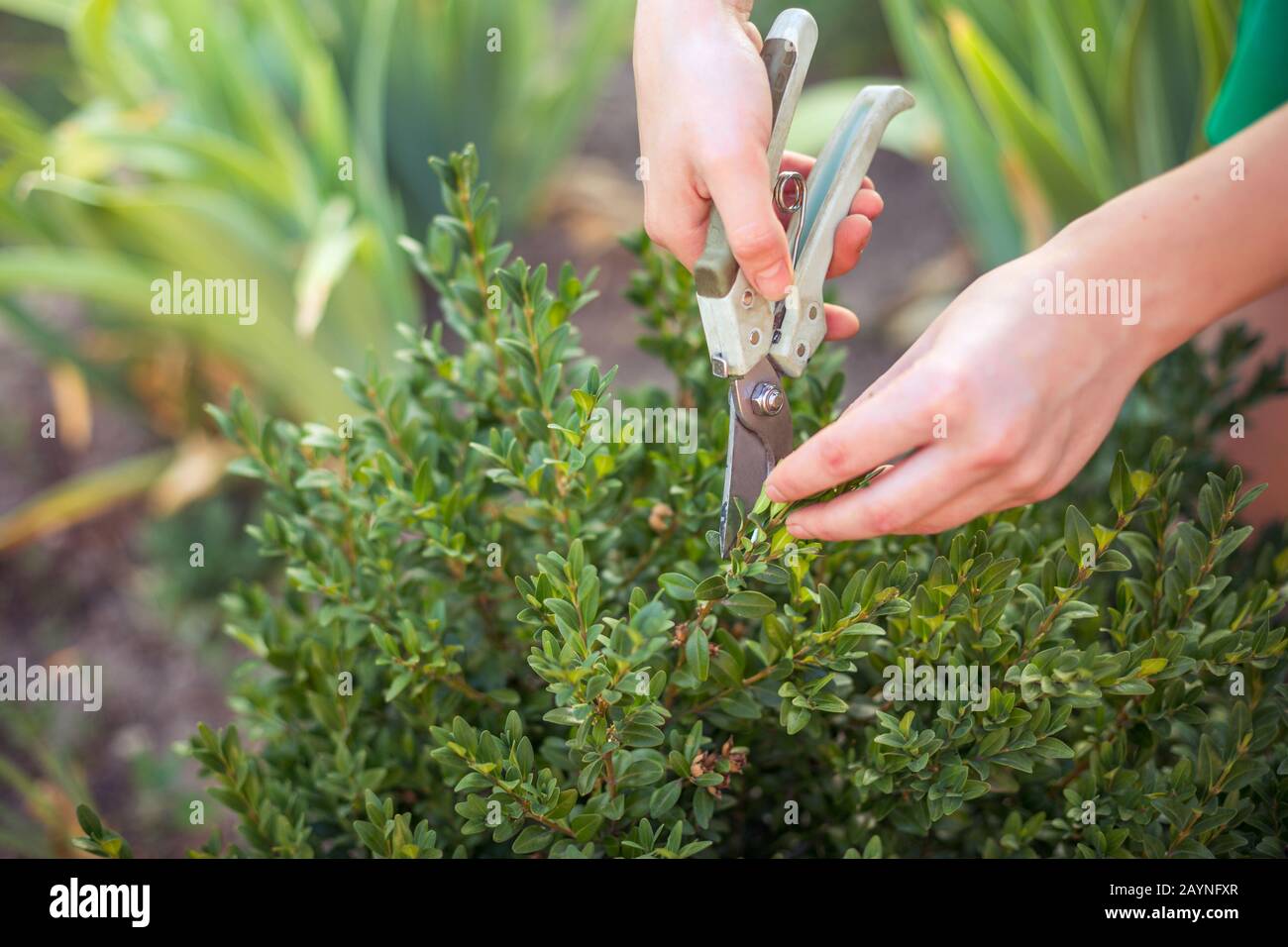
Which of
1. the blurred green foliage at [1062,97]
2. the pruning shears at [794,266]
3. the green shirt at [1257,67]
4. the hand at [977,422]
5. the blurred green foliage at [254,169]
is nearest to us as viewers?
the hand at [977,422]

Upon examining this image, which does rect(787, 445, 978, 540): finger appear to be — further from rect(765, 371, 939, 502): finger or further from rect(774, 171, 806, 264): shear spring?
rect(774, 171, 806, 264): shear spring

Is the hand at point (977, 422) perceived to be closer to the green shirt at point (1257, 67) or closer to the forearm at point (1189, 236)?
the forearm at point (1189, 236)

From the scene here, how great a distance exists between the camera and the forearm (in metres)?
0.79

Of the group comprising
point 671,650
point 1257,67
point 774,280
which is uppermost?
point 1257,67

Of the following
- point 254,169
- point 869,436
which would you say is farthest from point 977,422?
point 254,169

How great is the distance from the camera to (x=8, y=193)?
1743 mm

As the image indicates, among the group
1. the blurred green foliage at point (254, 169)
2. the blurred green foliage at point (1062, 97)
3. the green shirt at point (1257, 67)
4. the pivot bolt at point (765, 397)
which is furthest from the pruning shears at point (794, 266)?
the blurred green foliage at point (254, 169)

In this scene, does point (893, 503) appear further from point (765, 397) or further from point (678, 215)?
point (678, 215)

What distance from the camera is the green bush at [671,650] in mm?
790

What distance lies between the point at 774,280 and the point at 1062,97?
965 millimetres

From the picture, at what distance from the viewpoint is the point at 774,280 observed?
761 millimetres

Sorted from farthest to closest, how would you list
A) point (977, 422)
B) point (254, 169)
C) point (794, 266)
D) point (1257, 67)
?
point (254, 169) < point (1257, 67) < point (794, 266) < point (977, 422)
